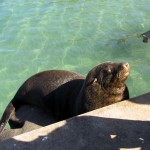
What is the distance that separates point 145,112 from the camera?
160 inches

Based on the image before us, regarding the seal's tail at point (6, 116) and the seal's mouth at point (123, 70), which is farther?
the seal's tail at point (6, 116)

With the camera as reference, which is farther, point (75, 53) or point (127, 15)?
point (127, 15)

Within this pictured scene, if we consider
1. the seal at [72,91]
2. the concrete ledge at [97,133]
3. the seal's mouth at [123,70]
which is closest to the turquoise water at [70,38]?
the seal at [72,91]

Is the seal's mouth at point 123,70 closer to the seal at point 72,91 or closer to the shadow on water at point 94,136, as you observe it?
the seal at point 72,91

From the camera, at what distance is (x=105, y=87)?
5172mm

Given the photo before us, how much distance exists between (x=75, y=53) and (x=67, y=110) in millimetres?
3234

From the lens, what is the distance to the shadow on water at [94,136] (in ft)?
12.0

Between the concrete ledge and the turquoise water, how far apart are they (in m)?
3.34

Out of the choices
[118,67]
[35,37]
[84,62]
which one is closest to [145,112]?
[118,67]

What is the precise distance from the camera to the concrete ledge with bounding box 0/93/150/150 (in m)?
3.68

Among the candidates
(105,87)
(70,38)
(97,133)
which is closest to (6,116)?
(105,87)

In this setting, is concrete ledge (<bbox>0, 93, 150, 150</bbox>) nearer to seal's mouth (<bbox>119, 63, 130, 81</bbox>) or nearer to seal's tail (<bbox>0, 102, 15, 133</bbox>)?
seal's mouth (<bbox>119, 63, 130, 81</bbox>)

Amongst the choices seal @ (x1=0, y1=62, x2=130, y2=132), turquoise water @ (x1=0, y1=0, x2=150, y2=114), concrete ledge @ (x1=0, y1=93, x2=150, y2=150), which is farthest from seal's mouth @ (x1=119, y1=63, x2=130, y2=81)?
turquoise water @ (x1=0, y1=0, x2=150, y2=114)

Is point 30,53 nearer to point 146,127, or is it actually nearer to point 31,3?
point 31,3
